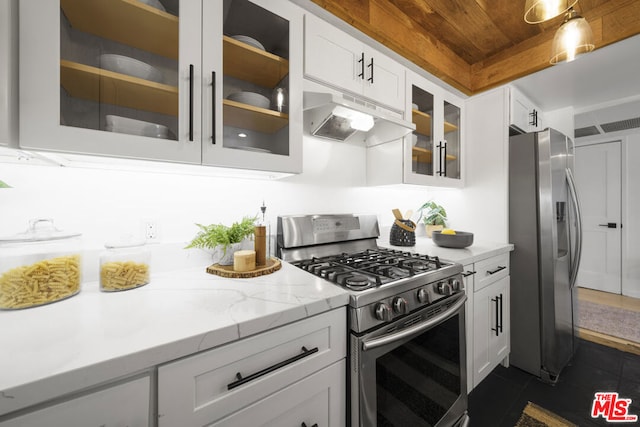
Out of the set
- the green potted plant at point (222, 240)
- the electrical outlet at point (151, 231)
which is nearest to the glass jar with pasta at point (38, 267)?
the electrical outlet at point (151, 231)

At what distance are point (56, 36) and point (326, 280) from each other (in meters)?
1.18

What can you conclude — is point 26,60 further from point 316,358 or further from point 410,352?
point 410,352

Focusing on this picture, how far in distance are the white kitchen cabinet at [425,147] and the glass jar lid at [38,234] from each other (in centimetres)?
169

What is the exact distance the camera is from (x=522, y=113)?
6.91 ft

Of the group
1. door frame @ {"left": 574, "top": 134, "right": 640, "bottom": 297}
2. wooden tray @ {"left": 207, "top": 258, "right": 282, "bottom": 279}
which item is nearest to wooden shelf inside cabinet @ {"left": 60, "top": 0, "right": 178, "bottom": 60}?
wooden tray @ {"left": 207, "top": 258, "right": 282, "bottom": 279}

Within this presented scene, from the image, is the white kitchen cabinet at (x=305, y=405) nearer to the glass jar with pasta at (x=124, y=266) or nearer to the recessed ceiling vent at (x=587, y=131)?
the glass jar with pasta at (x=124, y=266)

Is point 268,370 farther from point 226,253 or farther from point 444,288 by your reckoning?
point 444,288

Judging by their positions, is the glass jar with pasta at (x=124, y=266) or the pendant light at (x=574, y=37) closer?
the glass jar with pasta at (x=124, y=266)

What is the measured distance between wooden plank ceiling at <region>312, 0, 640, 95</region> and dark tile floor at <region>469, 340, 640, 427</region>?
2.30 metres

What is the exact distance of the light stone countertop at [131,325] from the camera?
45 centimetres

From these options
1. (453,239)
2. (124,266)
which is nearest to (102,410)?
(124,266)

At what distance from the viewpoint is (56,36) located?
0.72 meters

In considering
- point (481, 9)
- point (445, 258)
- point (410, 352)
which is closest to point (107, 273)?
point (410, 352)

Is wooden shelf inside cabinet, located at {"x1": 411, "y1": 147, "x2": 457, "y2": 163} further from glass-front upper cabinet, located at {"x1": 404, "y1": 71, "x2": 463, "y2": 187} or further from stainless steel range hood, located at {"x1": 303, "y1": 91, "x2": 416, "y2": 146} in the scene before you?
stainless steel range hood, located at {"x1": 303, "y1": 91, "x2": 416, "y2": 146}
